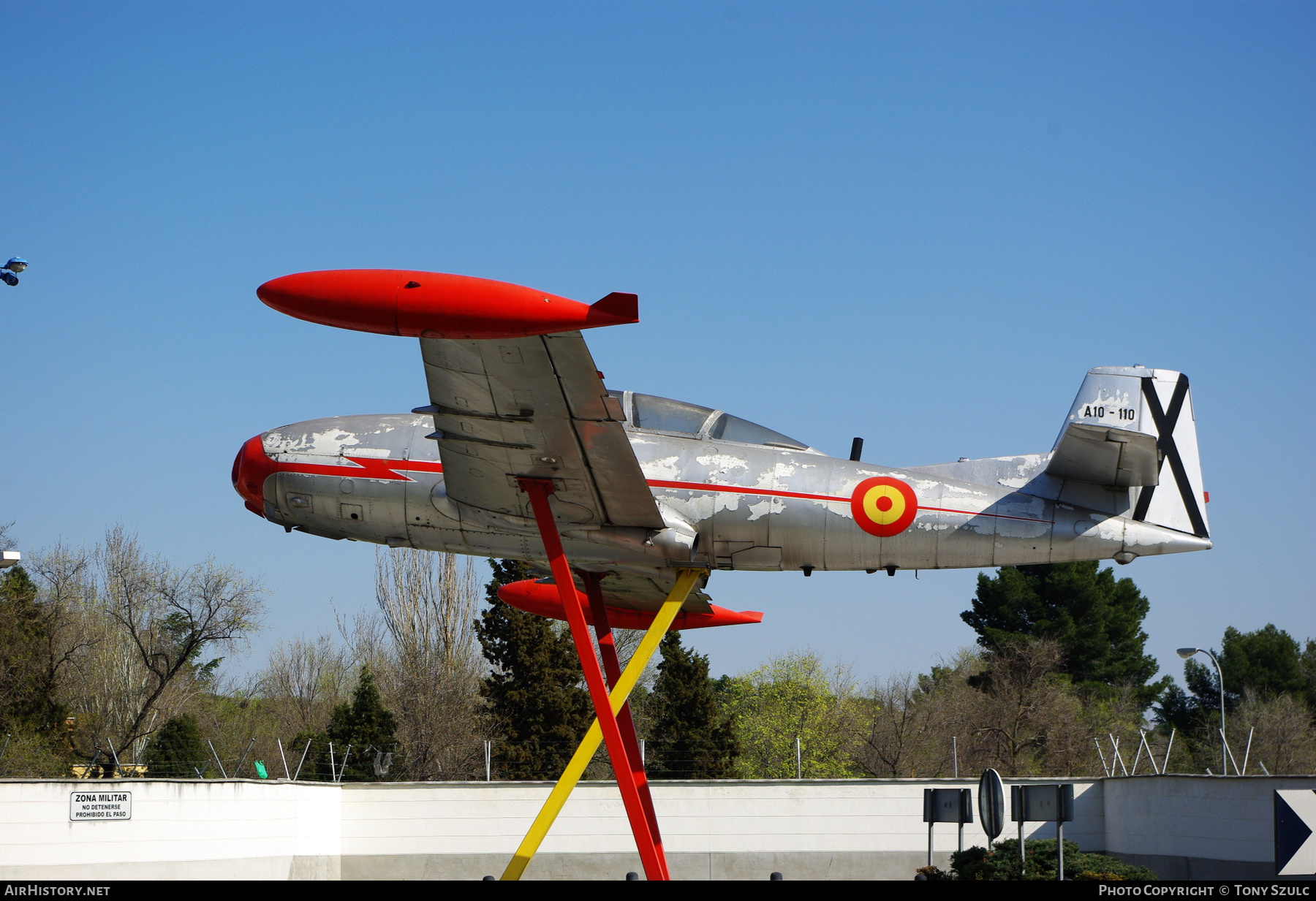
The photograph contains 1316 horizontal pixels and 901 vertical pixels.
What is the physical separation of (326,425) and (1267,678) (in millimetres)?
62390

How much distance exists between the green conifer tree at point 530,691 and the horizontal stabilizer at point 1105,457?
27465 millimetres

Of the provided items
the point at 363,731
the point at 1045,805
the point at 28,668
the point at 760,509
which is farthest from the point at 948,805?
the point at 28,668

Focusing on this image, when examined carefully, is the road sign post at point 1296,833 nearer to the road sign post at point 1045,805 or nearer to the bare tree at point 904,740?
the road sign post at point 1045,805

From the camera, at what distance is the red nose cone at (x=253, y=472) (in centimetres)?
1415

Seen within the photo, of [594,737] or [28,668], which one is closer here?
[594,737]

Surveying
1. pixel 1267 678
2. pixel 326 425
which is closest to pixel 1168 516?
pixel 326 425

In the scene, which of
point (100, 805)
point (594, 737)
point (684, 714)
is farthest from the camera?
point (684, 714)

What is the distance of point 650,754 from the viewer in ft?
129

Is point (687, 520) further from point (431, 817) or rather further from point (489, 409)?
point (431, 817)

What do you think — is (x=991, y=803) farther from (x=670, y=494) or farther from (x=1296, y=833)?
(x=670, y=494)

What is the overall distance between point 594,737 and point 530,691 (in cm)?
2744

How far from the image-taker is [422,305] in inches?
381

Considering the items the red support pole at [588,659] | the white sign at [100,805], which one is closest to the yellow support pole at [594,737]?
the red support pole at [588,659]

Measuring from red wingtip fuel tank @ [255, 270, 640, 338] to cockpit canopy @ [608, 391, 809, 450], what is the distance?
424cm
